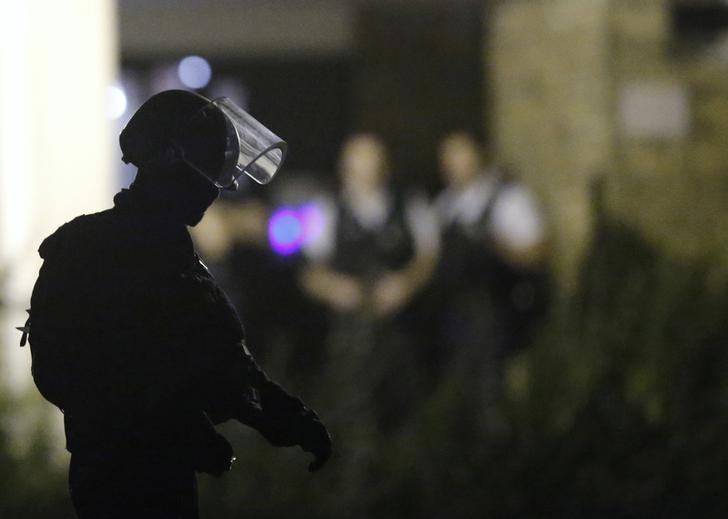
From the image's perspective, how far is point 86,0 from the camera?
12.0 ft

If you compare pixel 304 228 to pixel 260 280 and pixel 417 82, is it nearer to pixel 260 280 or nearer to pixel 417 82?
pixel 260 280

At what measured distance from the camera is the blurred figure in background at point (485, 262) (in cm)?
554

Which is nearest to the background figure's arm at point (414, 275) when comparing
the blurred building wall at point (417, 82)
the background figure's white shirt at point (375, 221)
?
the background figure's white shirt at point (375, 221)

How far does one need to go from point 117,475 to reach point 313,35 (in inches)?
388

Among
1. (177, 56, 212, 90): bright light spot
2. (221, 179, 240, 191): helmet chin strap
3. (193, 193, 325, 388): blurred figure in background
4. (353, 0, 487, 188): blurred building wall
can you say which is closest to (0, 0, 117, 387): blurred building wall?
(193, 193, 325, 388): blurred figure in background

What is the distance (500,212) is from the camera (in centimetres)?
550

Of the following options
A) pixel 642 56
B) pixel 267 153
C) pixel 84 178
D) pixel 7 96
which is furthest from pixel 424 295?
pixel 267 153

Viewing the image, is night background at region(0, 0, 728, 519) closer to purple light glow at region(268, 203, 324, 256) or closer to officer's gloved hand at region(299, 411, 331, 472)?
purple light glow at region(268, 203, 324, 256)

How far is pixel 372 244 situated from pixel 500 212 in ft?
4.63

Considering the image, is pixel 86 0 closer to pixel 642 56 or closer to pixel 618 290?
pixel 618 290

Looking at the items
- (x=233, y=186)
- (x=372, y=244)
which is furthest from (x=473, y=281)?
(x=233, y=186)

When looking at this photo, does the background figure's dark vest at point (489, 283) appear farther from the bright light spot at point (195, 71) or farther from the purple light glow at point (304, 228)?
the bright light spot at point (195, 71)

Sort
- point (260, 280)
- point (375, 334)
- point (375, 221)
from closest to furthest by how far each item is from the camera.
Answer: point (375, 221)
point (375, 334)
point (260, 280)

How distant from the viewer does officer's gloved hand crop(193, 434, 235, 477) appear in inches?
16.3
